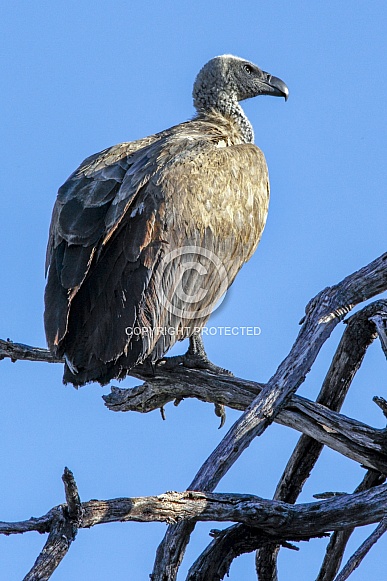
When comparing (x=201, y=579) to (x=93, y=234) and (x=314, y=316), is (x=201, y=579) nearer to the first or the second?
(x=314, y=316)

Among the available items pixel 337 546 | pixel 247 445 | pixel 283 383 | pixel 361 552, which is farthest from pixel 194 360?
pixel 361 552

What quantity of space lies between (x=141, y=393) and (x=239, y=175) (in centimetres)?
181

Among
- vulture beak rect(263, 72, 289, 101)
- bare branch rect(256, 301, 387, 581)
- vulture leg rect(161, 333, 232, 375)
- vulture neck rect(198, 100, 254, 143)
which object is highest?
vulture beak rect(263, 72, 289, 101)

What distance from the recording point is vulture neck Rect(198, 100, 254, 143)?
8883mm

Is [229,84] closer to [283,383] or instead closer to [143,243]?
[143,243]

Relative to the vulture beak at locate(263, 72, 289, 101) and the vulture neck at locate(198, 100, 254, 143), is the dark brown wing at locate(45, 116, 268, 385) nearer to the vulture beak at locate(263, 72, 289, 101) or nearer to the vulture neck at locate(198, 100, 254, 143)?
the vulture neck at locate(198, 100, 254, 143)

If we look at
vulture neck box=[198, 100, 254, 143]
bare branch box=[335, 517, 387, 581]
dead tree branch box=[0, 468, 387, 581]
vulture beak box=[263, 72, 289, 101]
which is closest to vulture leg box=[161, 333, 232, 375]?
dead tree branch box=[0, 468, 387, 581]

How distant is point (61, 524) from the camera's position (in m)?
4.46

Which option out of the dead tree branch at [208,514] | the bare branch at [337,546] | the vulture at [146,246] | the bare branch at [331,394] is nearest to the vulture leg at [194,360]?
the vulture at [146,246]

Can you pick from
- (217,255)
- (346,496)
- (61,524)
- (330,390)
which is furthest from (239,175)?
(61,524)

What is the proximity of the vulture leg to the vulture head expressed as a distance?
109 inches

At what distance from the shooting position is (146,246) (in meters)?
6.64

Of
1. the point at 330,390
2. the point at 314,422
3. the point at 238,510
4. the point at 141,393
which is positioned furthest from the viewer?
the point at 141,393

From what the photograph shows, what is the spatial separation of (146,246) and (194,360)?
3.25 feet
